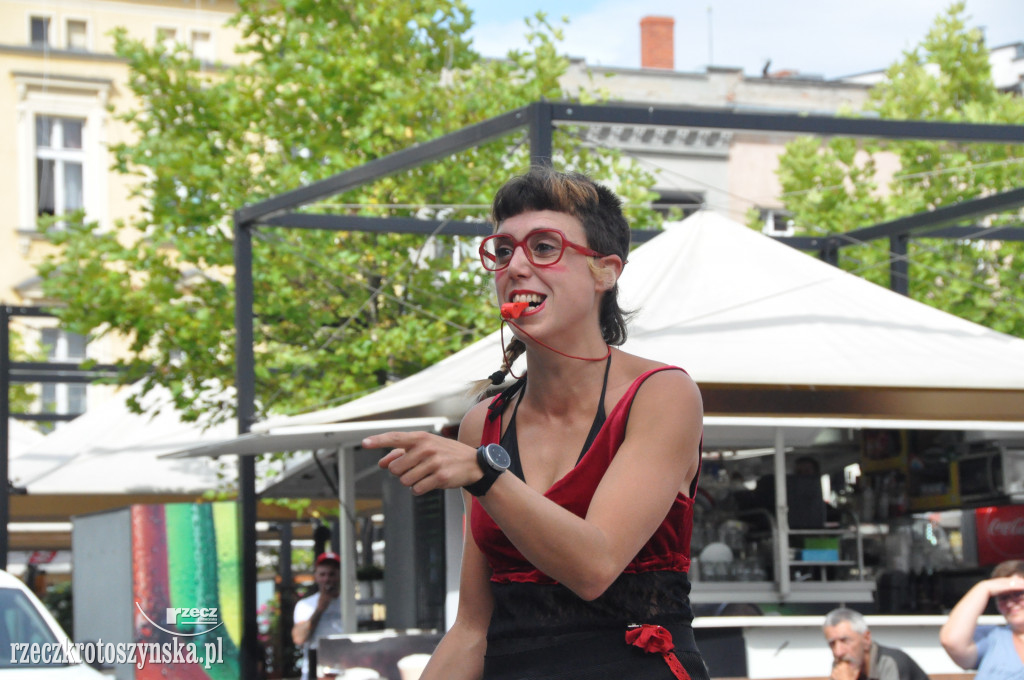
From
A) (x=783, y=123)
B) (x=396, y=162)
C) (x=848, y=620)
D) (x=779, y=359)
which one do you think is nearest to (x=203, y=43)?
(x=396, y=162)

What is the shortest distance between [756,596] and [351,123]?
29.0 feet

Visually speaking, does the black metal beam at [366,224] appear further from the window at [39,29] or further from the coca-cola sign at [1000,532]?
the window at [39,29]

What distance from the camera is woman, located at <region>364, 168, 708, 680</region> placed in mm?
1839

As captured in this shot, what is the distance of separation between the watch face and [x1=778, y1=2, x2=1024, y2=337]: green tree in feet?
55.7

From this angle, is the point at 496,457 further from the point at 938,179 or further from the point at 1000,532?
the point at 938,179

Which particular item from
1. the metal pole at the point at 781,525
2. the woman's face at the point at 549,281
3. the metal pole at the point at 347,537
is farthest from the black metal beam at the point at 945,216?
the woman's face at the point at 549,281

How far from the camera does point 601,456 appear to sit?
197 cm

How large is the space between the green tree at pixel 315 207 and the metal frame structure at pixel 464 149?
2480 mm

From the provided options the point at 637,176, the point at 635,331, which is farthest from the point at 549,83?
the point at 635,331

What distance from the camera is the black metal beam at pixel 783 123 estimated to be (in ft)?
29.3

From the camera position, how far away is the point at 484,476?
1691 mm

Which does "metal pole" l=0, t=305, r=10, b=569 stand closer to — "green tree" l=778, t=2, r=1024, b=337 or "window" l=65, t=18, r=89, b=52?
"green tree" l=778, t=2, r=1024, b=337

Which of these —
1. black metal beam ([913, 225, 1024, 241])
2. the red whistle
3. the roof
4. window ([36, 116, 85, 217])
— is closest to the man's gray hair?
the red whistle

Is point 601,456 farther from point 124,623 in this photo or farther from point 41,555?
point 41,555
